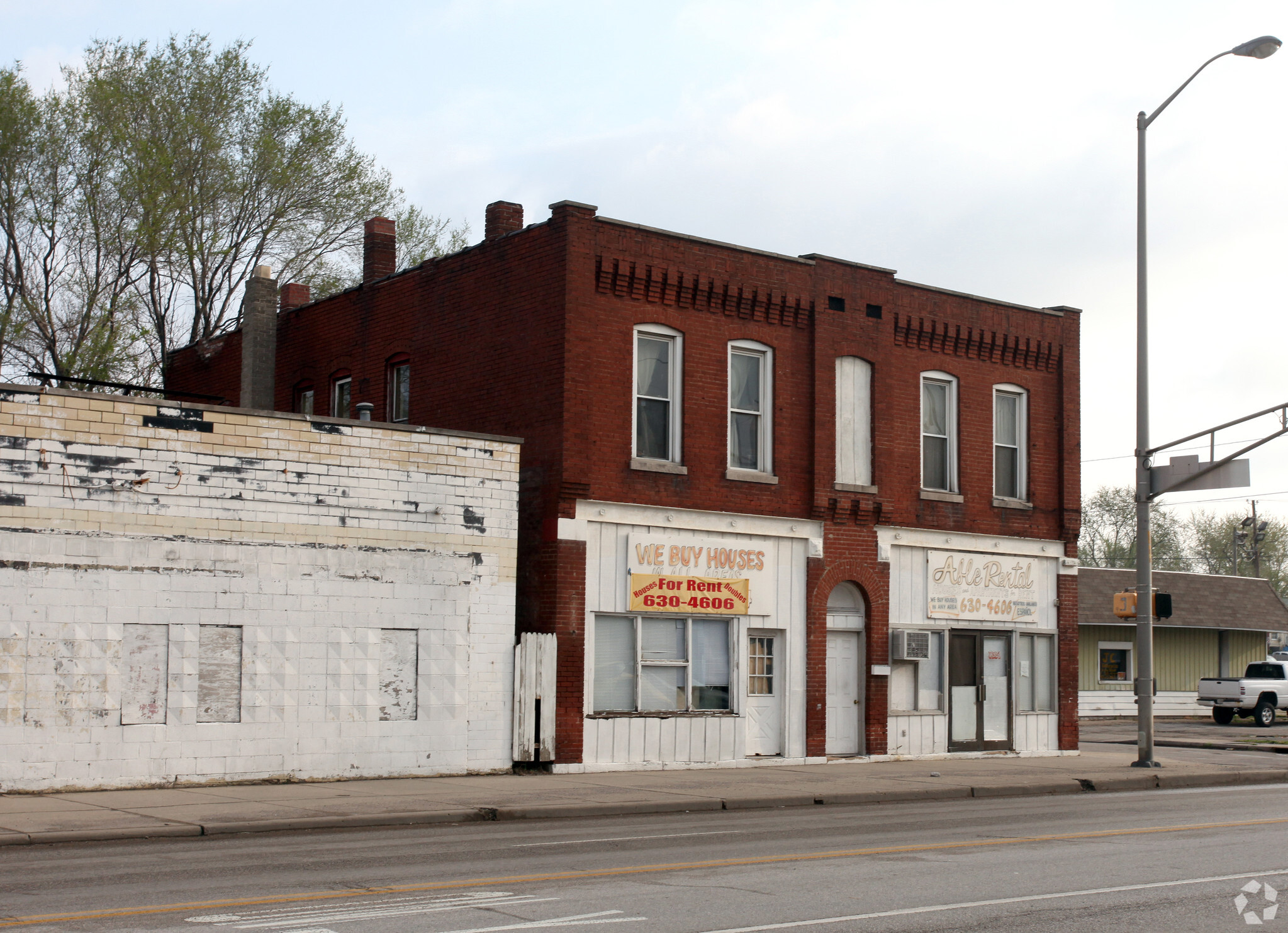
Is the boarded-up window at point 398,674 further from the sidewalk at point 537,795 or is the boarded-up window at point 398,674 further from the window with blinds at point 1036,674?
the window with blinds at point 1036,674

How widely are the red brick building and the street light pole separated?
3.25 m

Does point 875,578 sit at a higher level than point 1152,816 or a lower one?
higher

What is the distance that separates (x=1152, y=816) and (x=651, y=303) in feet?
35.0

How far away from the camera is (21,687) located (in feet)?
55.1

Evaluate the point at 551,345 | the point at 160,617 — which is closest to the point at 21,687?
the point at 160,617

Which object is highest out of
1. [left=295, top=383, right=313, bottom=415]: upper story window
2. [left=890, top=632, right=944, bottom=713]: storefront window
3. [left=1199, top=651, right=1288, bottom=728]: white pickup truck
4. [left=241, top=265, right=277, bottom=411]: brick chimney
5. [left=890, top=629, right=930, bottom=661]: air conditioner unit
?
[left=241, top=265, right=277, bottom=411]: brick chimney

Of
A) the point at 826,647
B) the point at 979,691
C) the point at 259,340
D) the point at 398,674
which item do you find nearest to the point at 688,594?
the point at 826,647

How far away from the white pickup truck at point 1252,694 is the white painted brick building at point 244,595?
96.9ft

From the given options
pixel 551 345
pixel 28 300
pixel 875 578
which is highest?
pixel 28 300

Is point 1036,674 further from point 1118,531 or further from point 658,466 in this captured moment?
point 1118,531

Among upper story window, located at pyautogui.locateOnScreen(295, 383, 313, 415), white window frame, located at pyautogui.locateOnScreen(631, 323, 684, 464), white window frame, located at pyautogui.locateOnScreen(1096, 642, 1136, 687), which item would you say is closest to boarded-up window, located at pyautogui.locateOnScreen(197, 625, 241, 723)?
white window frame, located at pyautogui.locateOnScreen(631, 323, 684, 464)

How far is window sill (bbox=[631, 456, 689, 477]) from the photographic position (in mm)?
22203

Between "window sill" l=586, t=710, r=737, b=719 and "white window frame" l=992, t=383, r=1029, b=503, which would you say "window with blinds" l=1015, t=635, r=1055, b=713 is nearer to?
"white window frame" l=992, t=383, r=1029, b=503

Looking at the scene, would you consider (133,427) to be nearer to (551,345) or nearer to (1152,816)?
(551,345)
